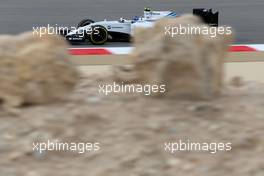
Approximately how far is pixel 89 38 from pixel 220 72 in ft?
24.6

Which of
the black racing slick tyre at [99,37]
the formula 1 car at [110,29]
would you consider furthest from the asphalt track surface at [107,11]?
the black racing slick tyre at [99,37]

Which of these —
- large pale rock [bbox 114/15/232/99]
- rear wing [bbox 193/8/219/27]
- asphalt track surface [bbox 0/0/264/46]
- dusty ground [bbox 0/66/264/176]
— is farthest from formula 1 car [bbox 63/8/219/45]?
dusty ground [bbox 0/66/264/176]

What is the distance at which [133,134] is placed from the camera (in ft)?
→ 10.8

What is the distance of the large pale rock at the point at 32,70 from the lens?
11.6 feet

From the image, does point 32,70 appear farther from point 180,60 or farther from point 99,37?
point 99,37

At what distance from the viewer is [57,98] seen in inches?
143

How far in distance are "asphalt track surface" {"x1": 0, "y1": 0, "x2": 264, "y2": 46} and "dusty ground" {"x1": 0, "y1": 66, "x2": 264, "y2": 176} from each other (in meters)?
9.31

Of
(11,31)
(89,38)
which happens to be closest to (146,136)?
(89,38)

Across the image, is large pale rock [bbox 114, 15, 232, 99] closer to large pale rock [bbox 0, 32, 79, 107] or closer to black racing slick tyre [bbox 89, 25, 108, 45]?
large pale rock [bbox 0, 32, 79, 107]

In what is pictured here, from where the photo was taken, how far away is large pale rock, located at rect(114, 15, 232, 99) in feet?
11.6

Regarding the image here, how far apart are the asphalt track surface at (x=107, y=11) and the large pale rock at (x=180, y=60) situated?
9118 millimetres

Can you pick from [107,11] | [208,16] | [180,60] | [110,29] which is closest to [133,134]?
[180,60]

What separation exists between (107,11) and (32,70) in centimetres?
1352

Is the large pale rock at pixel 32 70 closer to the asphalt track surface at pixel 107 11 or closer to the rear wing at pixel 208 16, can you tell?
the rear wing at pixel 208 16
